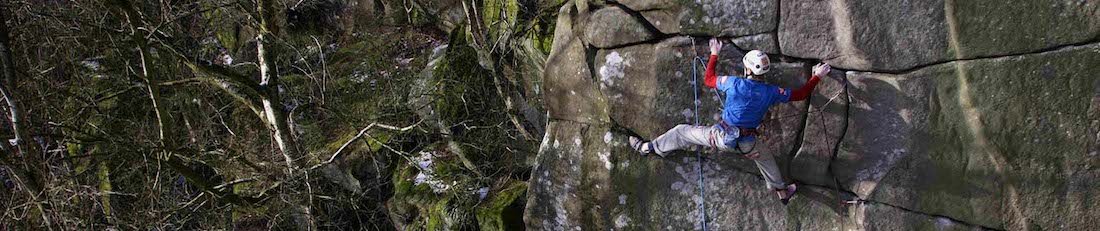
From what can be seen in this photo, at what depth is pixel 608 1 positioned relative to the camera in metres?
6.00

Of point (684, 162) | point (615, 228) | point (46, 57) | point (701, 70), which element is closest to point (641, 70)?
point (701, 70)

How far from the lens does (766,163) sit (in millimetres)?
5551

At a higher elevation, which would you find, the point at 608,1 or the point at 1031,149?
the point at 608,1

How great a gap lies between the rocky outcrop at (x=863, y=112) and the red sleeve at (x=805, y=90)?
305mm

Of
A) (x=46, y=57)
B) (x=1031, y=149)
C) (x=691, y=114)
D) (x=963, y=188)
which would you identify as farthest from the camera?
(x=46, y=57)

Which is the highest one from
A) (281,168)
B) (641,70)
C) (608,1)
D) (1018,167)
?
(608,1)

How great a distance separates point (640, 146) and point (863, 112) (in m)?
1.87

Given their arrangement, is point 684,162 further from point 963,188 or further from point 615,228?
point 963,188

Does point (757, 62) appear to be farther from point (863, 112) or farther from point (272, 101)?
point (272, 101)

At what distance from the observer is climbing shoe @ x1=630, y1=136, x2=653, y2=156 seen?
19.8 ft

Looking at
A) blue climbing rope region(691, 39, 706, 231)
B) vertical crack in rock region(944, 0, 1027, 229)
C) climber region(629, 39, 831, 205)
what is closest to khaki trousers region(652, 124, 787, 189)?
climber region(629, 39, 831, 205)

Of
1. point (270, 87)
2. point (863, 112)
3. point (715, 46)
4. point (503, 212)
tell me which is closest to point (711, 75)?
point (715, 46)

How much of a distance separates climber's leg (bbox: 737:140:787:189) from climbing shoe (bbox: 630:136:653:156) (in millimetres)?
919

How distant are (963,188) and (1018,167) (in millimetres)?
406
